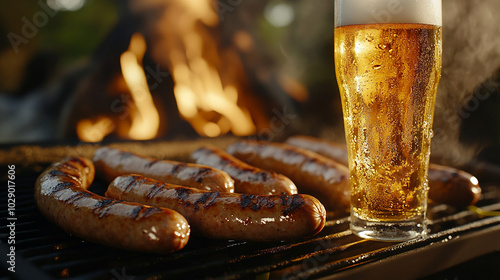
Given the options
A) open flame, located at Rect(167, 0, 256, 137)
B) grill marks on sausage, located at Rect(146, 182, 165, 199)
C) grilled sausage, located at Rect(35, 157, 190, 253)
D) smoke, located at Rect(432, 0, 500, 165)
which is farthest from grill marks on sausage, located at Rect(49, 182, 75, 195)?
smoke, located at Rect(432, 0, 500, 165)

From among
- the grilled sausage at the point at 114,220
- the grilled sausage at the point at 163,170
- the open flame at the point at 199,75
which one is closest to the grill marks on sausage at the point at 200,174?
the grilled sausage at the point at 163,170

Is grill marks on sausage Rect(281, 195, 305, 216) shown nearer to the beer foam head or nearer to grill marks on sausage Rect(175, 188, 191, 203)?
grill marks on sausage Rect(175, 188, 191, 203)

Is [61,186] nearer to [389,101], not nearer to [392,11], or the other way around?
[389,101]

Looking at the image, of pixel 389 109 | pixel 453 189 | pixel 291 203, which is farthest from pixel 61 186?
pixel 453 189

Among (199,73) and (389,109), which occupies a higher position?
(389,109)

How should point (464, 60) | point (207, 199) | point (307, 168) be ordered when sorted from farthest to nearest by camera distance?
1. point (464, 60)
2. point (307, 168)
3. point (207, 199)

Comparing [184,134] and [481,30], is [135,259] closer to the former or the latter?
[184,134]

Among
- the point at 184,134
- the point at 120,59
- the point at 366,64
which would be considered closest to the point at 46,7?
the point at 120,59
